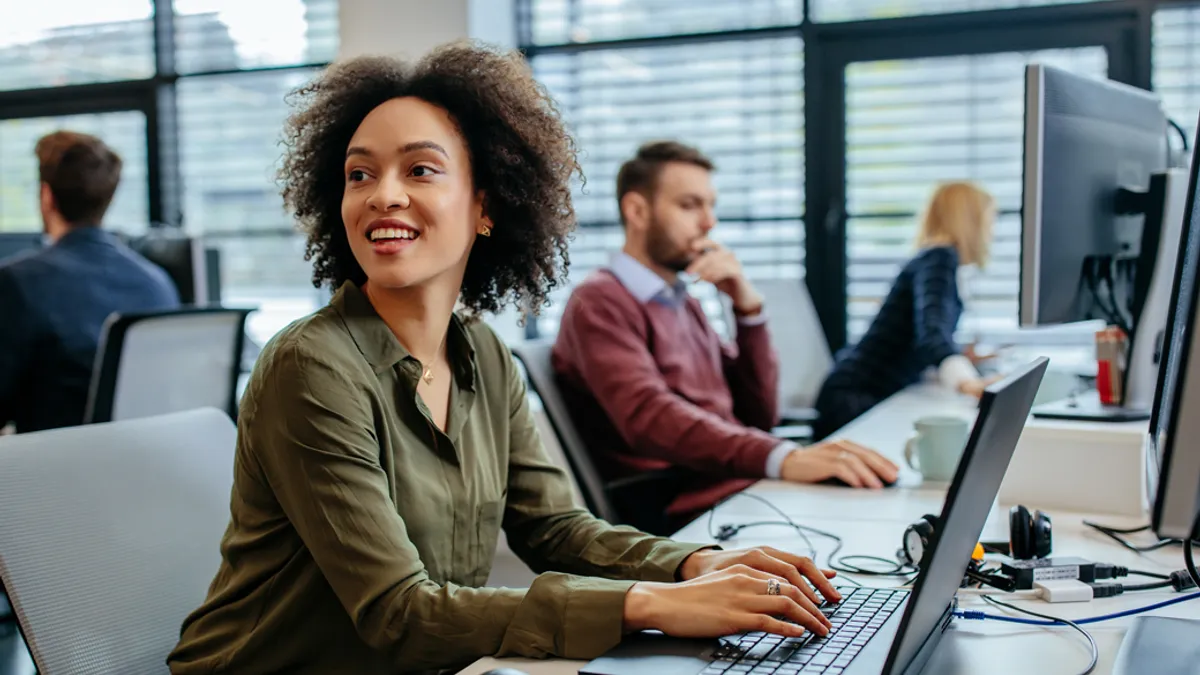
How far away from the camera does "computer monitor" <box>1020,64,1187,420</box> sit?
1.61 m

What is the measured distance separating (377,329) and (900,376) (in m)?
2.44

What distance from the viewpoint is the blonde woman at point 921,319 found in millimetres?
3207

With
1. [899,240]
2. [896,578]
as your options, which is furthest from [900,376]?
[896,578]

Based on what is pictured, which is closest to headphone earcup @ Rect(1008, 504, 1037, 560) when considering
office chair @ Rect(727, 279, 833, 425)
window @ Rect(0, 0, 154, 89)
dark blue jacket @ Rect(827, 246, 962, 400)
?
dark blue jacket @ Rect(827, 246, 962, 400)

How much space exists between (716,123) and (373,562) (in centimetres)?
342

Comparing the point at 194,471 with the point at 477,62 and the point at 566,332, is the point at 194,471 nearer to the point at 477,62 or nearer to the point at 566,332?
the point at 477,62

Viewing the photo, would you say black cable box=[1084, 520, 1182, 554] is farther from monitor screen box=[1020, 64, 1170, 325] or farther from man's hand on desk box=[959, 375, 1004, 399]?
man's hand on desk box=[959, 375, 1004, 399]

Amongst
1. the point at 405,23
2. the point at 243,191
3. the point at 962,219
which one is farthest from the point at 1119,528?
the point at 243,191

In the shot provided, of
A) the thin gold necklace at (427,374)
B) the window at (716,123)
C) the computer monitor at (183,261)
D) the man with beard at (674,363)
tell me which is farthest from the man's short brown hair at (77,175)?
the thin gold necklace at (427,374)

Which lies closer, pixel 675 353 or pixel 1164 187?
pixel 1164 187

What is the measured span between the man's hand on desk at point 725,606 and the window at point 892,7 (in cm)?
336

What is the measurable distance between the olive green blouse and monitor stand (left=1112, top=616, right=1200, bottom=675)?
1.47 feet

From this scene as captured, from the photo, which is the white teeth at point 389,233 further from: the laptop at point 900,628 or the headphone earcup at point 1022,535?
the headphone earcup at point 1022,535

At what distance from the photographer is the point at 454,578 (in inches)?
52.0
